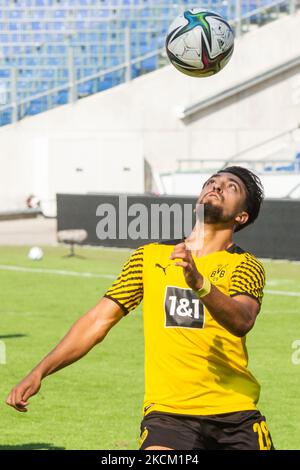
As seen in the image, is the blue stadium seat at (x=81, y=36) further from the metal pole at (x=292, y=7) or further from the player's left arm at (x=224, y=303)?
the player's left arm at (x=224, y=303)

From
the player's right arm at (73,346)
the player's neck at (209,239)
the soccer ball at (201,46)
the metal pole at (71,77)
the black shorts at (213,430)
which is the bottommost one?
the metal pole at (71,77)

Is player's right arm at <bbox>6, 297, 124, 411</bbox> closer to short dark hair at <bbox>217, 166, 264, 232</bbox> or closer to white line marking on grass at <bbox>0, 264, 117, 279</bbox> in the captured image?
short dark hair at <bbox>217, 166, 264, 232</bbox>

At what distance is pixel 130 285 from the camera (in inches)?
228

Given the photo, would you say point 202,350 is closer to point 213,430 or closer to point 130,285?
point 213,430

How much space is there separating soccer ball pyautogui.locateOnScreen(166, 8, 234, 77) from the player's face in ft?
24.6

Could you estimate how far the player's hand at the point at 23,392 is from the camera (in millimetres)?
5449

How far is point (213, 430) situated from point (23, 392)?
95 cm

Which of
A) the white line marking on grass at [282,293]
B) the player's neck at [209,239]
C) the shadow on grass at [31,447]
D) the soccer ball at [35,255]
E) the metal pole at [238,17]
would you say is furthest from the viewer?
the metal pole at [238,17]

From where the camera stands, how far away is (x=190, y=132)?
37.2 metres

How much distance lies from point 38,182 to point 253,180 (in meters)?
30.7

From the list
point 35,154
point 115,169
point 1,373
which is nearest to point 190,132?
point 115,169

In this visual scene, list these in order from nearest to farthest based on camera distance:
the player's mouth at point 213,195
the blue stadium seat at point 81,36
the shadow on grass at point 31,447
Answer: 1. the player's mouth at point 213,195
2. the shadow on grass at point 31,447
3. the blue stadium seat at point 81,36

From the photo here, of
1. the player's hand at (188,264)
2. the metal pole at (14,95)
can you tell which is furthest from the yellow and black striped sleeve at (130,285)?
the metal pole at (14,95)

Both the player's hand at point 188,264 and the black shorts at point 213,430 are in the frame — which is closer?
the player's hand at point 188,264
